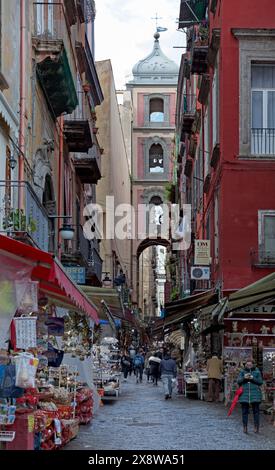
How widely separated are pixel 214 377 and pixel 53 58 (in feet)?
29.9

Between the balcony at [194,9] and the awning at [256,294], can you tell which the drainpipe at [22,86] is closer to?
the awning at [256,294]

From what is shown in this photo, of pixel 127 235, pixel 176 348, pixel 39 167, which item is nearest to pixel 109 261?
pixel 176 348

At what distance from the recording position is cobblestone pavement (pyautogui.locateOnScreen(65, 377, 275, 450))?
49.6ft

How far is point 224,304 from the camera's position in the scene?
21.8m

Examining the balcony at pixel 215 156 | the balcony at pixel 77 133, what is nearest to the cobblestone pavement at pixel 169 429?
the balcony at pixel 215 156

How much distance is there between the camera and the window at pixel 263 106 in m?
26.9

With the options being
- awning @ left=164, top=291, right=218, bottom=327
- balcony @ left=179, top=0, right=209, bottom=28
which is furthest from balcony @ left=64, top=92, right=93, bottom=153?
balcony @ left=179, top=0, right=209, bottom=28

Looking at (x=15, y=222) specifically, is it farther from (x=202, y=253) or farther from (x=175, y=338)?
(x=175, y=338)

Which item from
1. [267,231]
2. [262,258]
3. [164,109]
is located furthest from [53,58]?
[164,109]

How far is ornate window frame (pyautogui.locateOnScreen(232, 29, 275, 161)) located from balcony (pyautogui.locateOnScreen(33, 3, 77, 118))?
4.67 metres

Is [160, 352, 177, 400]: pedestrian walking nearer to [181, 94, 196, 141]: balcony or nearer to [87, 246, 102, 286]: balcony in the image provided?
[87, 246, 102, 286]: balcony

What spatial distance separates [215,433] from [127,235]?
55.0 meters

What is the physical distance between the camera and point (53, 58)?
21.8 meters

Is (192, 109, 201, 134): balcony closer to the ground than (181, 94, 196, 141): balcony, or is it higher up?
closer to the ground
